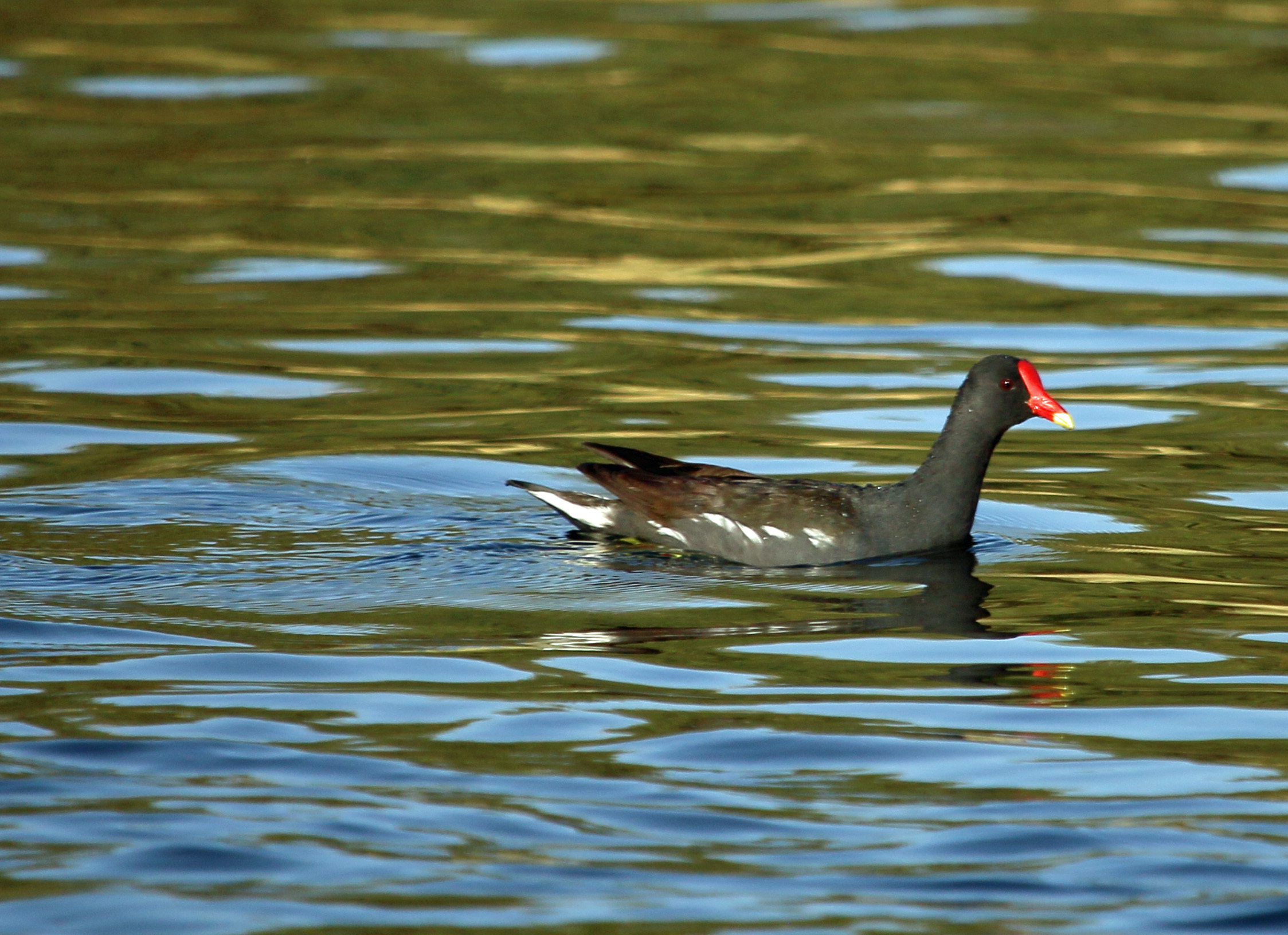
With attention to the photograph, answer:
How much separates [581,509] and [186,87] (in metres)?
12.5

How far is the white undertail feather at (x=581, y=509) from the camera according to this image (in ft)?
31.4

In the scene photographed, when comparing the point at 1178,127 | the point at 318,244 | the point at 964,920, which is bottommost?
the point at 964,920

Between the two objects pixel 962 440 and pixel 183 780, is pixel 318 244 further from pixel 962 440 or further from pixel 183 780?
pixel 183 780

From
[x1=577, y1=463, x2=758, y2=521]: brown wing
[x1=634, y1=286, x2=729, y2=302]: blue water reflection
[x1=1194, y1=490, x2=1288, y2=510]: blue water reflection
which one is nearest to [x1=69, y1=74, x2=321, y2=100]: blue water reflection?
[x1=634, y1=286, x2=729, y2=302]: blue water reflection

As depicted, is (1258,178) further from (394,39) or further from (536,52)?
(394,39)

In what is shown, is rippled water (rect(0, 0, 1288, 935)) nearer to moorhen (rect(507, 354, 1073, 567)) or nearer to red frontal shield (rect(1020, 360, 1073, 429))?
moorhen (rect(507, 354, 1073, 567))

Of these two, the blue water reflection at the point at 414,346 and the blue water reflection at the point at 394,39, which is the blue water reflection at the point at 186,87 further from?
the blue water reflection at the point at 414,346

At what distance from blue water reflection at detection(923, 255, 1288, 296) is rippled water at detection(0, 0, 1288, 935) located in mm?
65

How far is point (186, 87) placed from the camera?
2061 centimetres

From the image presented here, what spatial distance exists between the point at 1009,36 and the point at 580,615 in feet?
51.7

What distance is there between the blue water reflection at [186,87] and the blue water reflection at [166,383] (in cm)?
776

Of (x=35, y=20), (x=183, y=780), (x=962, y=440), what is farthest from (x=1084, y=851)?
(x=35, y=20)

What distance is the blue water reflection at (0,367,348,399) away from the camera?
41.2 ft

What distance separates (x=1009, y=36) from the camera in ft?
73.8
